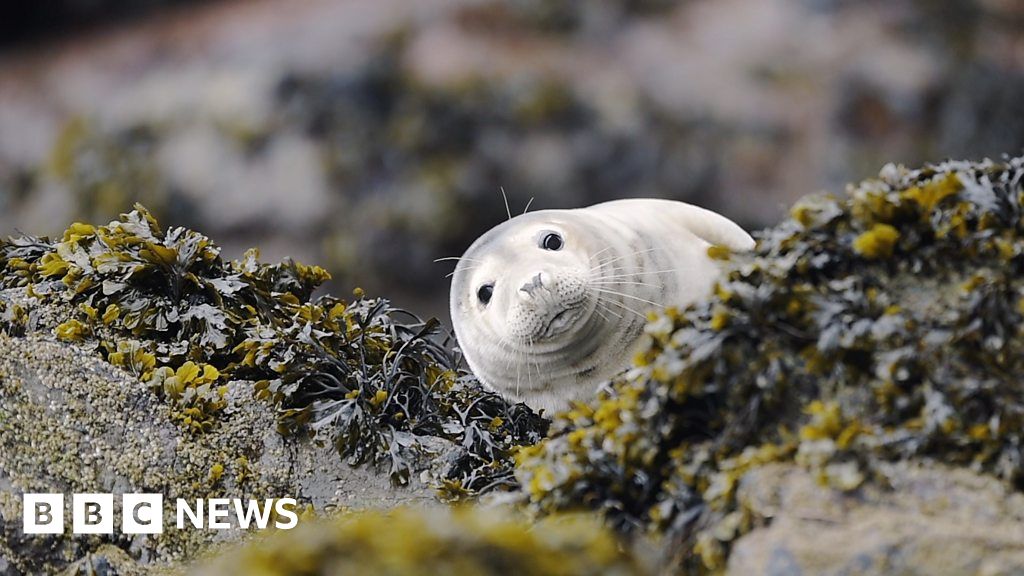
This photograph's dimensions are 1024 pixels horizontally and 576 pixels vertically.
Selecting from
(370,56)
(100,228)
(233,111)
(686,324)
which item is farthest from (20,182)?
(686,324)

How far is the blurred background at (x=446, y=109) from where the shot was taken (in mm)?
7246

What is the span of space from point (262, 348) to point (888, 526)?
197 centimetres

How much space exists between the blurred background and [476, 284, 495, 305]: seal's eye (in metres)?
3.66

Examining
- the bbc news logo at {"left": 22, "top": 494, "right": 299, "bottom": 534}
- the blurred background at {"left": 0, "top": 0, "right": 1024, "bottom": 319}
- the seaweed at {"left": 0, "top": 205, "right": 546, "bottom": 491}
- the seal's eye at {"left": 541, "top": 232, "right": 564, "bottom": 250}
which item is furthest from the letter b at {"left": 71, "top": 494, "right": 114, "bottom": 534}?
the blurred background at {"left": 0, "top": 0, "right": 1024, "bottom": 319}

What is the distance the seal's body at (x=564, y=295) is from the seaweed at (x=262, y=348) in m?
0.14

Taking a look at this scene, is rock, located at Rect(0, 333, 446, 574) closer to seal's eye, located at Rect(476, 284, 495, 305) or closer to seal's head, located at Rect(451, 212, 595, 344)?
seal's head, located at Rect(451, 212, 595, 344)

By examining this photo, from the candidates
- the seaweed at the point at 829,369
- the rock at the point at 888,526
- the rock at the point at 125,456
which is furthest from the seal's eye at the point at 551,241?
the rock at the point at 888,526

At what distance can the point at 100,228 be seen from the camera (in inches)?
132

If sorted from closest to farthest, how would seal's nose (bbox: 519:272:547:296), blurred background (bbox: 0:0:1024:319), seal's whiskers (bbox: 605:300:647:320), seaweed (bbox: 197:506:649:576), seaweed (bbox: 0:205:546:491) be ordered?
seaweed (bbox: 197:506:649:576)
seaweed (bbox: 0:205:546:491)
seal's nose (bbox: 519:272:547:296)
seal's whiskers (bbox: 605:300:647:320)
blurred background (bbox: 0:0:1024:319)

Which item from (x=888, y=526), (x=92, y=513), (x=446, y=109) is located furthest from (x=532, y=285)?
(x=446, y=109)

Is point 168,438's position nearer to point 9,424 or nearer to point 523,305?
point 9,424

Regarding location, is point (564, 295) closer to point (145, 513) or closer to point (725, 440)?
point (145, 513)

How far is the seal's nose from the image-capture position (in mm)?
3191

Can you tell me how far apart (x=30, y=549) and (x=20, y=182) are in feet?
20.3
